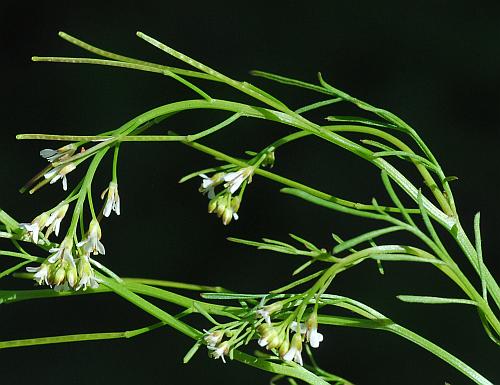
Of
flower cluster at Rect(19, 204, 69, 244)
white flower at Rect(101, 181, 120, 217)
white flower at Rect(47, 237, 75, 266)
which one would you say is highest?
white flower at Rect(101, 181, 120, 217)

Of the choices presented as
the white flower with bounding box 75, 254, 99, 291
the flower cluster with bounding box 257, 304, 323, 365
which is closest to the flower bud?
the flower cluster with bounding box 257, 304, 323, 365

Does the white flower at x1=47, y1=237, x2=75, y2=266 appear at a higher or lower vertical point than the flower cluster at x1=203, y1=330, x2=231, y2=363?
higher

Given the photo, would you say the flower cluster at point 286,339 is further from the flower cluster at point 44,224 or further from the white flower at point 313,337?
the flower cluster at point 44,224

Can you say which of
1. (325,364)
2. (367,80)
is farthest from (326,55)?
(325,364)

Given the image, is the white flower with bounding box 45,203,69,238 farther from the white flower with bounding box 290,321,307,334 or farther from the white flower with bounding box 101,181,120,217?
the white flower with bounding box 290,321,307,334

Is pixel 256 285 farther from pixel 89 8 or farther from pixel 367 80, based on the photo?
pixel 89 8

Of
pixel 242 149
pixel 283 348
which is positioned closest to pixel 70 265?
pixel 283 348

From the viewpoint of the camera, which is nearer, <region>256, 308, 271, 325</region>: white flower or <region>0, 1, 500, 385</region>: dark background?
<region>256, 308, 271, 325</region>: white flower

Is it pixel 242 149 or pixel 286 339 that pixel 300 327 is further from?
pixel 242 149
